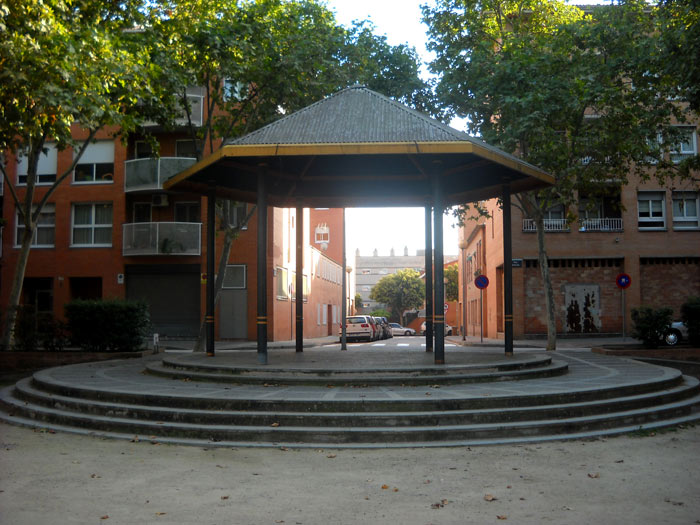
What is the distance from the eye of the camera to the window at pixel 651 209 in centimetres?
3619

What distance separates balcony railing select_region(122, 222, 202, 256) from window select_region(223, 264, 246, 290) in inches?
66.9

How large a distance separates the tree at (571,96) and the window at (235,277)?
13.0 metres

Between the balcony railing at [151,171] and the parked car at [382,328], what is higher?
the balcony railing at [151,171]

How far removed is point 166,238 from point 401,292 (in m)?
58.9

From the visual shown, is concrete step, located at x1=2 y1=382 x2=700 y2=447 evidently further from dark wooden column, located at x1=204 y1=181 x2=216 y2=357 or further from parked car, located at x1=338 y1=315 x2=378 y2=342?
parked car, located at x1=338 y1=315 x2=378 y2=342

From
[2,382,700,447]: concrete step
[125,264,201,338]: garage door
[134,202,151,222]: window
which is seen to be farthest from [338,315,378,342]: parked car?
[2,382,700,447]: concrete step

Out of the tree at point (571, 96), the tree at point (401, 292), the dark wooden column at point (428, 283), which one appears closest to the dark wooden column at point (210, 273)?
the dark wooden column at point (428, 283)

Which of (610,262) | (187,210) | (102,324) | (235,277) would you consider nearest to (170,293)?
(235,277)

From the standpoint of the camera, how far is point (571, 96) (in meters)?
21.2

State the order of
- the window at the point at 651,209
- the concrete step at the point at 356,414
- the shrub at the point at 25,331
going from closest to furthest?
the concrete step at the point at 356,414 < the shrub at the point at 25,331 < the window at the point at 651,209

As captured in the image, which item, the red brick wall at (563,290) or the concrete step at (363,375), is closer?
the concrete step at (363,375)

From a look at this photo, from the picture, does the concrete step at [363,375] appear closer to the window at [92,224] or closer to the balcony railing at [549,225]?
the window at [92,224]

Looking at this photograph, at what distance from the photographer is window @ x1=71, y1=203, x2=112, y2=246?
33.4m

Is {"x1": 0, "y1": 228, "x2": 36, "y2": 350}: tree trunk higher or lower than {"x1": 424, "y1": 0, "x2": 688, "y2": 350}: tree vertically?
lower
